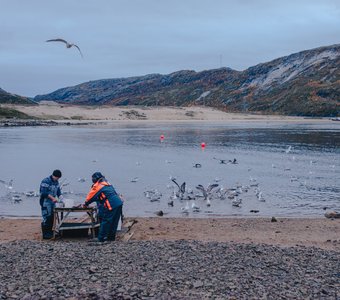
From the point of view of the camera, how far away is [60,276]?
8.65 meters

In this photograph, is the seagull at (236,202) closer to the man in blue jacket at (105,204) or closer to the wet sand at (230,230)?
the wet sand at (230,230)

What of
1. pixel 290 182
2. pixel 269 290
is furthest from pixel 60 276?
pixel 290 182

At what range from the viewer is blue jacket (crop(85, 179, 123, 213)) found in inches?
462

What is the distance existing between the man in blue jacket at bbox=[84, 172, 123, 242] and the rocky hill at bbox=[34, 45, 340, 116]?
273 ft

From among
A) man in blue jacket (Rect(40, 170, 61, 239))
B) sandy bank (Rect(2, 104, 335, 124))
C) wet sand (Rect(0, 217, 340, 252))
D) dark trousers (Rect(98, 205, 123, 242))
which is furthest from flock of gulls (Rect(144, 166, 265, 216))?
sandy bank (Rect(2, 104, 335, 124))

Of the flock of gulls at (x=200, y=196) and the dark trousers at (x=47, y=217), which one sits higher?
the dark trousers at (x=47, y=217)

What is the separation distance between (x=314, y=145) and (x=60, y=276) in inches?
1400

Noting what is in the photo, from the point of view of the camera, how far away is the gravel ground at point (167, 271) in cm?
796

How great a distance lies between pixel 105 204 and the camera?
38.7 ft

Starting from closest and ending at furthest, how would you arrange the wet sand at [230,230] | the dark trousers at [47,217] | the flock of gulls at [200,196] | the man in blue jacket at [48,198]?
the man in blue jacket at [48,198] < the dark trousers at [47,217] < the wet sand at [230,230] < the flock of gulls at [200,196]

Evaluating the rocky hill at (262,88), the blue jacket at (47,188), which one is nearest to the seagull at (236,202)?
the blue jacket at (47,188)

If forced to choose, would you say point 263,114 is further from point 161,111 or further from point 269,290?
point 269,290

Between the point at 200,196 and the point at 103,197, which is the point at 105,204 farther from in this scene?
the point at 200,196

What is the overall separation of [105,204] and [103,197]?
16 centimetres
